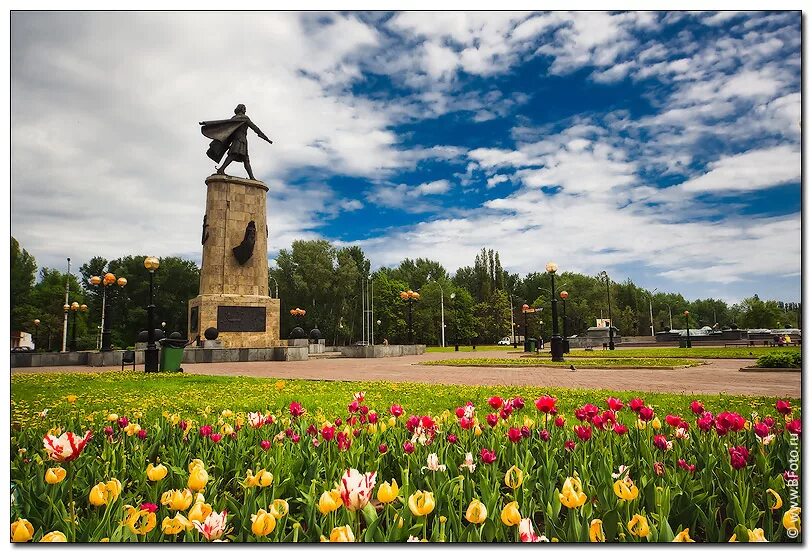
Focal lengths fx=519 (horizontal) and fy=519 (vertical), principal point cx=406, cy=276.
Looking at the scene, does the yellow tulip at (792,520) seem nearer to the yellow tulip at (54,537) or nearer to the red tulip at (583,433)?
the red tulip at (583,433)

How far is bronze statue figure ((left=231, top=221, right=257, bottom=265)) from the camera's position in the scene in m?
20.7

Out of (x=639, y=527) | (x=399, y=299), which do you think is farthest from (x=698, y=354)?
(x=399, y=299)

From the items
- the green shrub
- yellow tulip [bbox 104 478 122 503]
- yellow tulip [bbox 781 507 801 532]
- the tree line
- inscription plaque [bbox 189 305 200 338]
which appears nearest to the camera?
yellow tulip [bbox 781 507 801 532]

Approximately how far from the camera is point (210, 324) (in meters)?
20.0

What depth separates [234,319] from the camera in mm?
20078

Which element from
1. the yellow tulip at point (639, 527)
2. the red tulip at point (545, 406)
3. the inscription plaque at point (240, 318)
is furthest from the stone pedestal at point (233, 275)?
the yellow tulip at point (639, 527)

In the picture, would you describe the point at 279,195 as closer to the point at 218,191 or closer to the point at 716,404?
the point at 716,404

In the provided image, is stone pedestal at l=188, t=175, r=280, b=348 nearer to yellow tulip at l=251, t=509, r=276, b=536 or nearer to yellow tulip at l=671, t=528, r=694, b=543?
yellow tulip at l=251, t=509, r=276, b=536

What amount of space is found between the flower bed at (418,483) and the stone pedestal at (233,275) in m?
17.4

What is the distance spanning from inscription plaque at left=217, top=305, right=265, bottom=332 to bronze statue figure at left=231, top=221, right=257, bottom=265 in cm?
193

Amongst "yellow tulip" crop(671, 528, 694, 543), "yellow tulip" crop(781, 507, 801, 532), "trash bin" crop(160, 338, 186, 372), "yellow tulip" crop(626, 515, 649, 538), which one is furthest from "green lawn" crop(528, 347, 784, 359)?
"yellow tulip" crop(626, 515, 649, 538)

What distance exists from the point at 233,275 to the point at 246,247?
48.4 inches
